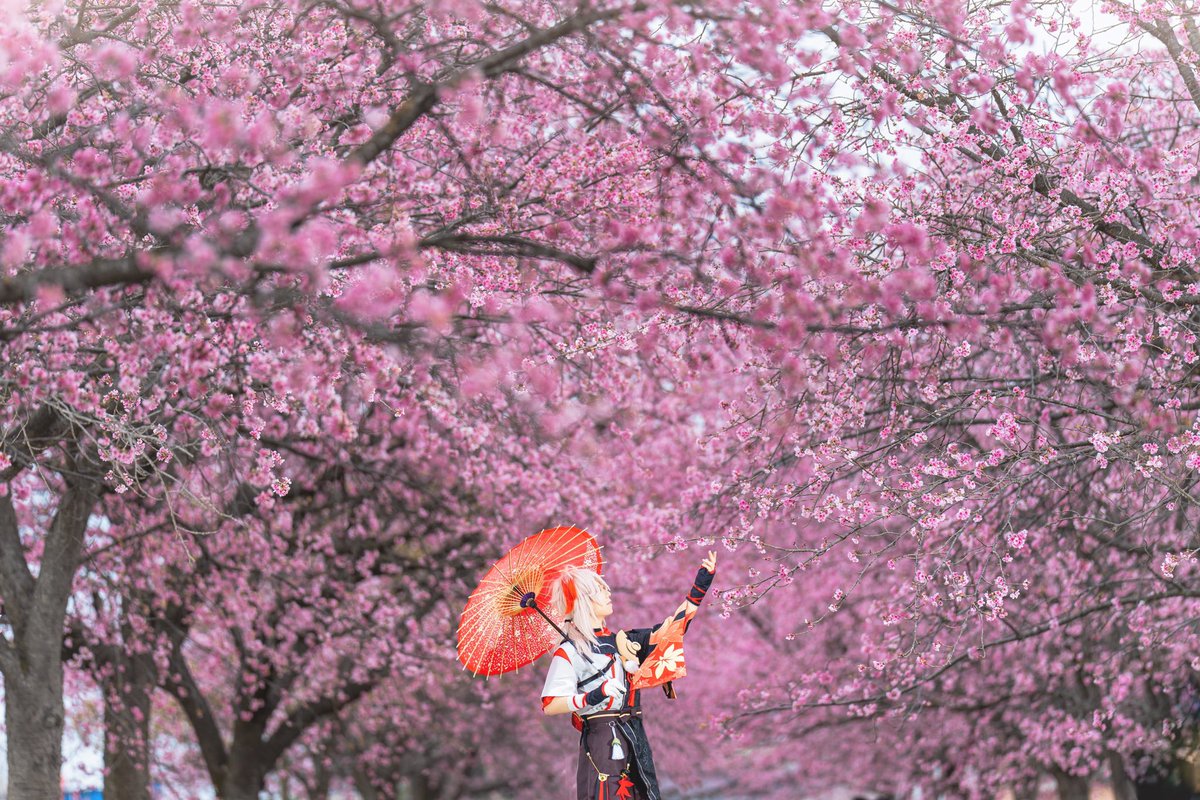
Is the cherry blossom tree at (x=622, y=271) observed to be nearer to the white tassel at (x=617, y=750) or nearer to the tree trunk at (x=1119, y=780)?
the white tassel at (x=617, y=750)

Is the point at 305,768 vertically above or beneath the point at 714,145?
above

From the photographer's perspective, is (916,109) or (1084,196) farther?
(1084,196)

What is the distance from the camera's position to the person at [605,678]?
7.26 metres

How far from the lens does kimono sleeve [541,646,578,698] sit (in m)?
7.28

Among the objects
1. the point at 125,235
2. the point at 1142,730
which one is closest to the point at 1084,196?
the point at 125,235

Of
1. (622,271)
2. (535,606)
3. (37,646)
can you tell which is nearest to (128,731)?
(37,646)

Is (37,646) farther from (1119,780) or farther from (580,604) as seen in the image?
(1119,780)

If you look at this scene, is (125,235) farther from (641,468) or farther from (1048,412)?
(641,468)

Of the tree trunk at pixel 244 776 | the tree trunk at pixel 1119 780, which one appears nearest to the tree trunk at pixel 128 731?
the tree trunk at pixel 244 776

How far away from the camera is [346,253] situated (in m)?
7.49

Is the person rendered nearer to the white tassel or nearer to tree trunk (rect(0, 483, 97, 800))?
the white tassel

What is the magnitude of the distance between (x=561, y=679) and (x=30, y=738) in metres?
4.52

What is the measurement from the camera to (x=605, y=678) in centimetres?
738

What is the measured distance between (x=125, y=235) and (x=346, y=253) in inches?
47.5
